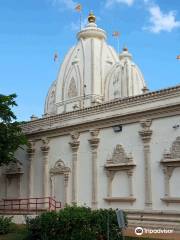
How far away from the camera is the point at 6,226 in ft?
59.3

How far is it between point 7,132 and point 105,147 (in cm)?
541

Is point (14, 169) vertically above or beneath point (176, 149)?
beneath

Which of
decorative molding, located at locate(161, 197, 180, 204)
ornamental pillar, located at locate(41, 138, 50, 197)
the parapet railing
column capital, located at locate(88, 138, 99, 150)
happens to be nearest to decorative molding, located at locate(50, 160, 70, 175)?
ornamental pillar, located at locate(41, 138, 50, 197)

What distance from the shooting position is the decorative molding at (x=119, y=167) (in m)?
19.7

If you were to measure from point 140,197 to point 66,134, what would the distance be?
21.3ft

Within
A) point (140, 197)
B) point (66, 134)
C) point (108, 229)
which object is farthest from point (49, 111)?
point (108, 229)

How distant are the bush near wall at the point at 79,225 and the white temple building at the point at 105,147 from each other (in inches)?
203

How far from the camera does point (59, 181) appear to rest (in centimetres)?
2361

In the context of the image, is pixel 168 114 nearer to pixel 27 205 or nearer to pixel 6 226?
pixel 6 226

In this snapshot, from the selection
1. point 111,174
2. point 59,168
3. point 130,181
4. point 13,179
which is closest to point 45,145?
point 59,168

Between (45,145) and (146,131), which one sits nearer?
(146,131)

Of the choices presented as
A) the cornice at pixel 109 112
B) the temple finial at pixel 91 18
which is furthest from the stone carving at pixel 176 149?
the temple finial at pixel 91 18

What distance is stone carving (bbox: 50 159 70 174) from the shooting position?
76.4 ft

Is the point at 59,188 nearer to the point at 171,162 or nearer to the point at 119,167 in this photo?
the point at 119,167
